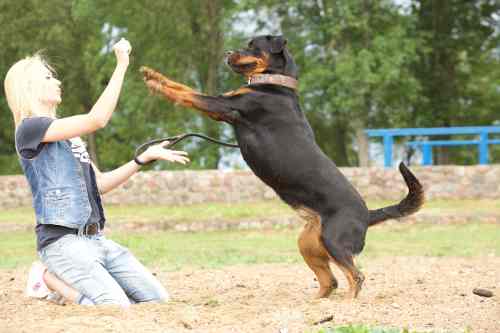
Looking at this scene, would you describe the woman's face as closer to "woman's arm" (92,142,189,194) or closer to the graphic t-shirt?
the graphic t-shirt

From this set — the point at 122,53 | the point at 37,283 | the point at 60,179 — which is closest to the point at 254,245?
the point at 37,283

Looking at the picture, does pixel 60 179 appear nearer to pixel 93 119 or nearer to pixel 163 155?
pixel 93 119

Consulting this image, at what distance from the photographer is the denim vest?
561 centimetres

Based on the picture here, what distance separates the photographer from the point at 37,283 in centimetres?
596

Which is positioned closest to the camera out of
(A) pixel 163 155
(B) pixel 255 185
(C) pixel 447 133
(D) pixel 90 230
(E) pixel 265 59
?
(A) pixel 163 155

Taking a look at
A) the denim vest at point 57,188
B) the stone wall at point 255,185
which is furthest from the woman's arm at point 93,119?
the stone wall at point 255,185

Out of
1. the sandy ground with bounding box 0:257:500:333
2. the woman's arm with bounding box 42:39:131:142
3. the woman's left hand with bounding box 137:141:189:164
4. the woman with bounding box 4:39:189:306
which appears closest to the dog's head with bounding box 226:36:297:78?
the woman's left hand with bounding box 137:141:189:164

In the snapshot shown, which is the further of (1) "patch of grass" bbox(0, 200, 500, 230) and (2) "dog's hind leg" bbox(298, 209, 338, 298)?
(1) "patch of grass" bbox(0, 200, 500, 230)

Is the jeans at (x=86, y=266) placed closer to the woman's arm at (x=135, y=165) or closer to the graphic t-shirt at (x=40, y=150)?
the graphic t-shirt at (x=40, y=150)

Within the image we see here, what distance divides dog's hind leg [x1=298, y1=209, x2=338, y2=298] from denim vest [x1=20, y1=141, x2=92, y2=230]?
161cm

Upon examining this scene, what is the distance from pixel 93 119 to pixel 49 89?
21.8 inches

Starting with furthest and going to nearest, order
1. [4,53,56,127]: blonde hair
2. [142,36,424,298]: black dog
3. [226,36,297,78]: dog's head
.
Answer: [226,36,297,78]: dog's head, [142,36,424,298]: black dog, [4,53,56,127]: blonde hair

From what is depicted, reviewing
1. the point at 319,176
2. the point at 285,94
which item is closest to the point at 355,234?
the point at 319,176

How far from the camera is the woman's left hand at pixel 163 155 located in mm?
5727
